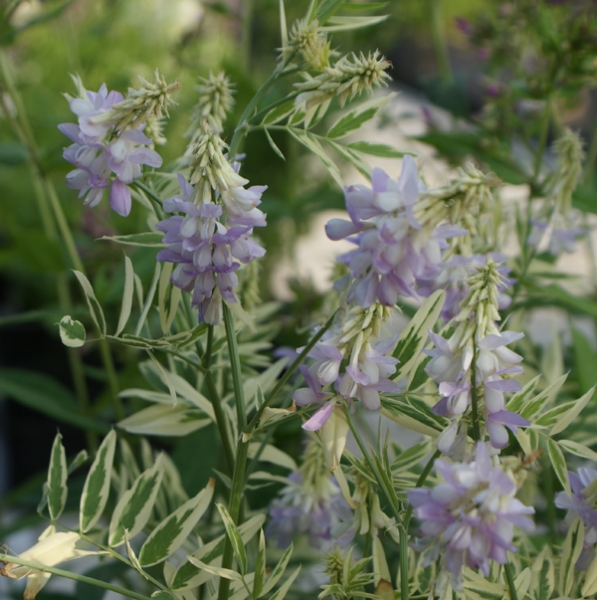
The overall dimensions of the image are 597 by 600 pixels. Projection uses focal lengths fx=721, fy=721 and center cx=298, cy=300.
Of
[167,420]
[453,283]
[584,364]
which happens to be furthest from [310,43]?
[584,364]

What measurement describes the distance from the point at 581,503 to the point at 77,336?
0.84 feet

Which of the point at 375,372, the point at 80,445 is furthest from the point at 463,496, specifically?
the point at 80,445

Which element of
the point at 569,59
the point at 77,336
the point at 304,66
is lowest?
the point at 77,336

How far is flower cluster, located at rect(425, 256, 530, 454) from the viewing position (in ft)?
0.99

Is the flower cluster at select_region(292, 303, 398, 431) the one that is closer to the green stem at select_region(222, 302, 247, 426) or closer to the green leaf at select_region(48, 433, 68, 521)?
the green stem at select_region(222, 302, 247, 426)

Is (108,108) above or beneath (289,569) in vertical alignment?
above

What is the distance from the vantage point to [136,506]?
0.41 metres

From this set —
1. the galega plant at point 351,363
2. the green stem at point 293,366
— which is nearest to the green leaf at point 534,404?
the galega plant at point 351,363

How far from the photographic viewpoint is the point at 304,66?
364 millimetres

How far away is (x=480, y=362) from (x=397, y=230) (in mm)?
73

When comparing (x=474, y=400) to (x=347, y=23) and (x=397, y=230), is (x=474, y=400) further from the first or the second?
(x=347, y=23)

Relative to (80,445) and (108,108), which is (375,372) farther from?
(80,445)

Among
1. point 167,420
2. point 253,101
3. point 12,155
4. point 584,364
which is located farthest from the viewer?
point 12,155

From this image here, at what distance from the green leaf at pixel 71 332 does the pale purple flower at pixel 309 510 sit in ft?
0.55
